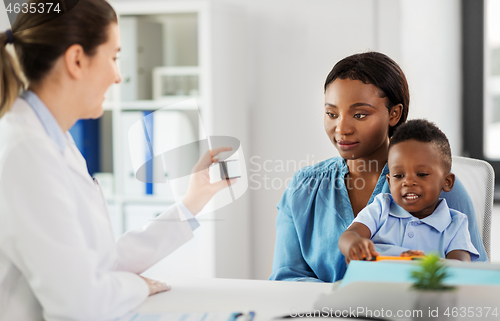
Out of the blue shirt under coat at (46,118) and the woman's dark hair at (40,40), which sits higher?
the woman's dark hair at (40,40)

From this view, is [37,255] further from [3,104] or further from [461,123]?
[461,123]

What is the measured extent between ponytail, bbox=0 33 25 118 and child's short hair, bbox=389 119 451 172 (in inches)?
34.0

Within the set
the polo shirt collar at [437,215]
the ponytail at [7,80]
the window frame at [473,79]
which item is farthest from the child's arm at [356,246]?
the window frame at [473,79]

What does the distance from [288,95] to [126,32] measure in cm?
95

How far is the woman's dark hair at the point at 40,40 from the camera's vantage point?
0.81 m

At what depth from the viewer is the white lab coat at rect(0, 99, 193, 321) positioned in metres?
0.71

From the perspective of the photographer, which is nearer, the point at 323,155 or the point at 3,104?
the point at 3,104

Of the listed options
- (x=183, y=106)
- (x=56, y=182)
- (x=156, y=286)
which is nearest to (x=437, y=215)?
(x=156, y=286)

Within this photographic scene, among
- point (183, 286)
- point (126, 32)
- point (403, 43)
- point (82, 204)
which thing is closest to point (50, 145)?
point (82, 204)

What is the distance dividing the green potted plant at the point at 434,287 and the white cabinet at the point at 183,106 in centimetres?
168

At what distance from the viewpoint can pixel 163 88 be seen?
254 cm

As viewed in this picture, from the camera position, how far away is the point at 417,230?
3.58ft

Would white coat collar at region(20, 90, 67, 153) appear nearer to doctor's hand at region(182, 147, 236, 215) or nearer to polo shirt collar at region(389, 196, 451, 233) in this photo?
doctor's hand at region(182, 147, 236, 215)

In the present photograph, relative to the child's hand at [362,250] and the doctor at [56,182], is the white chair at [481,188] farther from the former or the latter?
the doctor at [56,182]
